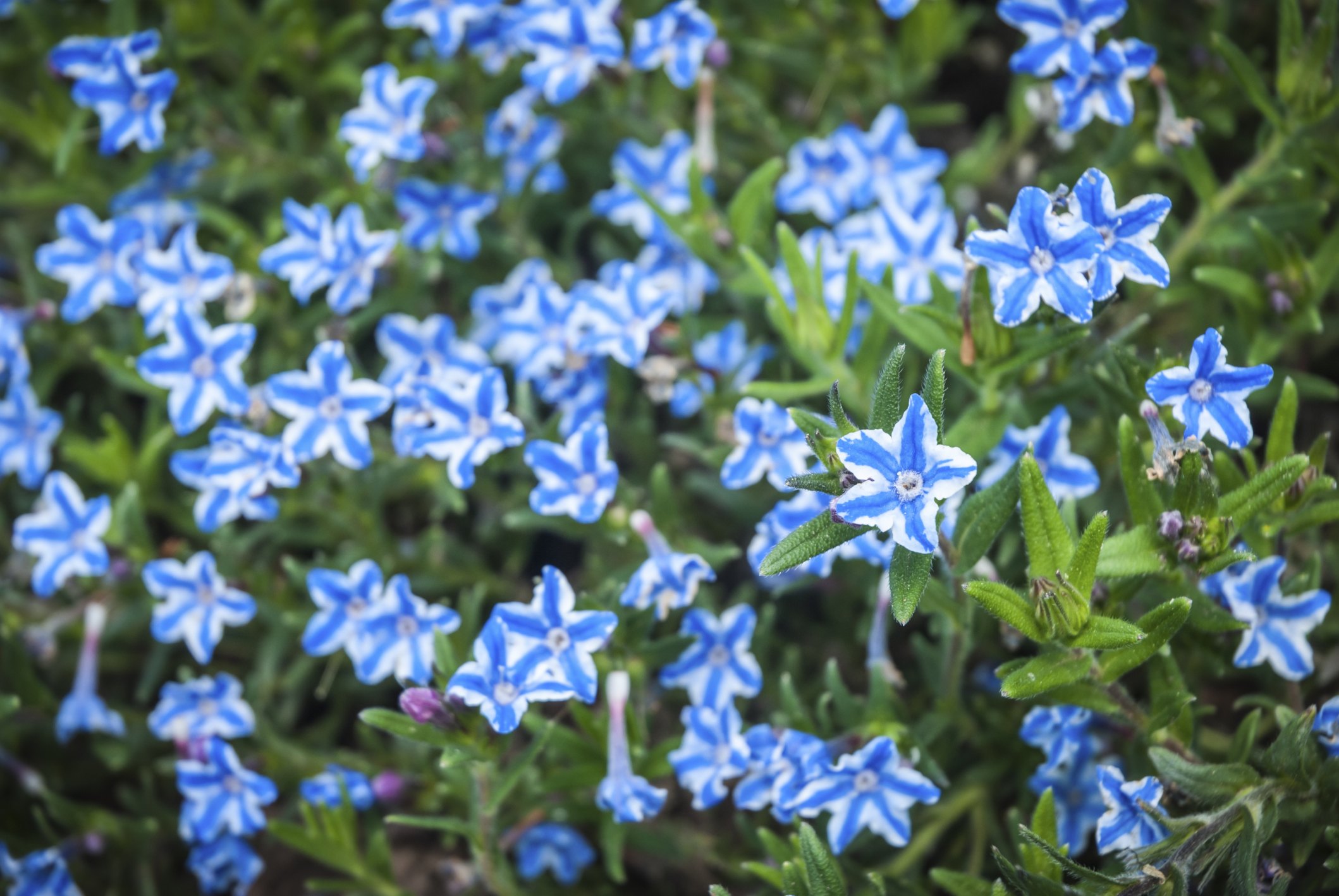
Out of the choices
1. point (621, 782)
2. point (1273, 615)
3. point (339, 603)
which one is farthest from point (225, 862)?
point (1273, 615)

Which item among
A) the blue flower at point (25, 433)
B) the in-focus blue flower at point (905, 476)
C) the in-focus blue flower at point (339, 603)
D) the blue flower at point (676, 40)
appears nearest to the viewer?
the in-focus blue flower at point (905, 476)

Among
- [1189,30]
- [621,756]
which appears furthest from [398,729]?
[1189,30]

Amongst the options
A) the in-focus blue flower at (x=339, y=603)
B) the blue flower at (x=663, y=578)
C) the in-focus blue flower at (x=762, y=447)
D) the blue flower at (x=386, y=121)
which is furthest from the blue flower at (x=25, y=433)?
the in-focus blue flower at (x=762, y=447)

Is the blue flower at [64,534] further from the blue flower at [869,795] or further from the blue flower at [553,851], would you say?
the blue flower at [869,795]

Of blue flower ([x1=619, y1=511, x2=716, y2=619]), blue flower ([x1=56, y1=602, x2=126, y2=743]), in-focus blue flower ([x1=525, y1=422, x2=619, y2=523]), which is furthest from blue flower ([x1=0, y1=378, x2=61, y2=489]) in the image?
blue flower ([x1=619, y1=511, x2=716, y2=619])

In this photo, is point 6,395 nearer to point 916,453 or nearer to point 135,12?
point 135,12

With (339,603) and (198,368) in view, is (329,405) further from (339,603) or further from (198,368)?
(339,603)
